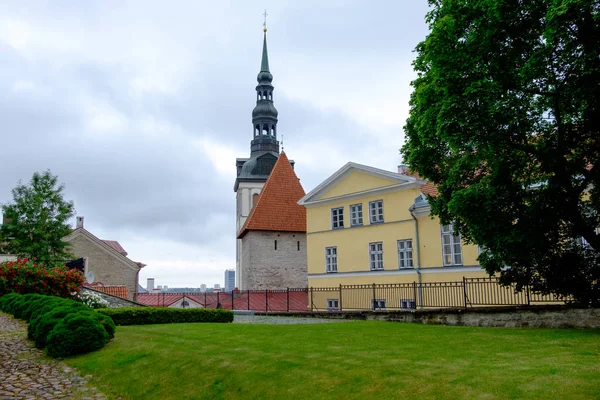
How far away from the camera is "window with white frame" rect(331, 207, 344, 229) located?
32019 mm

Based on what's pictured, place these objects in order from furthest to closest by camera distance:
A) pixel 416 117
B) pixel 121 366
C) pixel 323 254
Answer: pixel 323 254 < pixel 416 117 < pixel 121 366

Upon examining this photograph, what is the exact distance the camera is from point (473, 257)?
24875 mm

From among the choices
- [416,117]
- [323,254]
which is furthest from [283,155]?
[416,117]

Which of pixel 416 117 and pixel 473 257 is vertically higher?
pixel 416 117

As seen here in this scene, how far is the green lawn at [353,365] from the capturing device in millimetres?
7465

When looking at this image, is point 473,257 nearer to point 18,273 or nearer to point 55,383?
point 55,383

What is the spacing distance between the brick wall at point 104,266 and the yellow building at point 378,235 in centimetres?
2090

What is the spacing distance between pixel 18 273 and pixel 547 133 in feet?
72.7

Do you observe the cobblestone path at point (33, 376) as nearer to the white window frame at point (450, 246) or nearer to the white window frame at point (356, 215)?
the white window frame at point (450, 246)

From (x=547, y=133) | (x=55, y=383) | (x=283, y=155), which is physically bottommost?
(x=55, y=383)

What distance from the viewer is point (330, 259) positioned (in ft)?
106

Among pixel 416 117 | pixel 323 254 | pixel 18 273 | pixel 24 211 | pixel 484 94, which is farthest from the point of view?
pixel 24 211

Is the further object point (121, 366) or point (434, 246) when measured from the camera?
point (434, 246)

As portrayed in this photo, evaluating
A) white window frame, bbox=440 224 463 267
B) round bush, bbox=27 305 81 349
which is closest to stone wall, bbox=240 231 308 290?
white window frame, bbox=440 224 463 267
